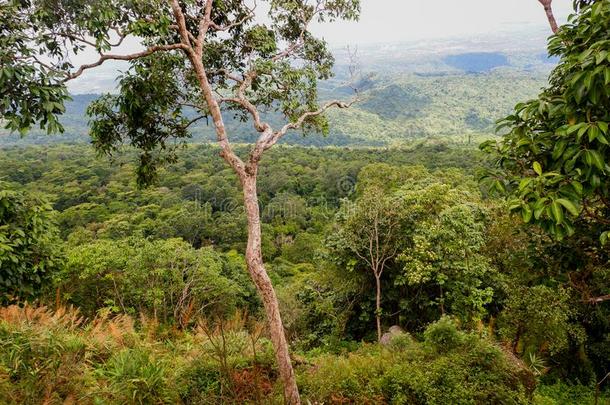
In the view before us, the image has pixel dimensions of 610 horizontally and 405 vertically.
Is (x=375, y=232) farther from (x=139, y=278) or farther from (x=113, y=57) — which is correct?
(x=139, y=278)

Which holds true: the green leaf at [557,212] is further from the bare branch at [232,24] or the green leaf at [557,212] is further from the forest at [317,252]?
the bare branch at [232,24]

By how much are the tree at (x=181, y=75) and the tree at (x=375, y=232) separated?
4018 mm

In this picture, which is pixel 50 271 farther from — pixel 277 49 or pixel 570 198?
pixel 570 198

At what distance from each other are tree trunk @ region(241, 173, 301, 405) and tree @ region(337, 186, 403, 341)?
19.4 feet

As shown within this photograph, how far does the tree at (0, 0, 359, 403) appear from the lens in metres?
3.18

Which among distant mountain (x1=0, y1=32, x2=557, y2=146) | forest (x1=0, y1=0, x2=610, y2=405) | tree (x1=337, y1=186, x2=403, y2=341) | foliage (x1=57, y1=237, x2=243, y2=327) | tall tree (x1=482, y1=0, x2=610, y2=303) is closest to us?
tall tree (x1=482, y1=0, x2=610, y2=303)

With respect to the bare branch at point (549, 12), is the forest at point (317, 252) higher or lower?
lower

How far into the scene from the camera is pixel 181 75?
5.38 meters

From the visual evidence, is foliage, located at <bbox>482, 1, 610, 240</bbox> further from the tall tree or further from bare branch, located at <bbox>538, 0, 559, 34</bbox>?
bare branch, located at <bbox>538, 0, 559, 34</bbox>

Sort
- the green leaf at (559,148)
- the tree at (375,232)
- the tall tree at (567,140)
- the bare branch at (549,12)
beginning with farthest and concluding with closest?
1. the tree at (375,232)
2. the bare branch at (549,12)
3. the green leaf at (559,148)
4. the tall tree at (567,140)

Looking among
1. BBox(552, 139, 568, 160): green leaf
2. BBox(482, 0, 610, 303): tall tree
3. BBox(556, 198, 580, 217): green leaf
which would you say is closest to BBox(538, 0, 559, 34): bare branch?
BBox(482, 0, 610, 303): tall tree

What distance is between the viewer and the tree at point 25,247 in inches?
187

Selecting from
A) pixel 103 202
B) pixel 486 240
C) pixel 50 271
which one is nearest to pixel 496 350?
pixel 50 271

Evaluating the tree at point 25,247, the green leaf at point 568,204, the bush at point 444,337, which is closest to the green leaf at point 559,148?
the green leaf at point 568,204
